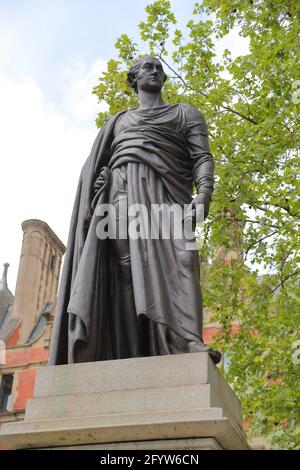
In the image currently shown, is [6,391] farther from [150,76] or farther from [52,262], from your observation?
[150,76]

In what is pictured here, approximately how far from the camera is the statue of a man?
475 centimetres

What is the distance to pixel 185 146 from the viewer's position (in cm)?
562

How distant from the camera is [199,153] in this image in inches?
218

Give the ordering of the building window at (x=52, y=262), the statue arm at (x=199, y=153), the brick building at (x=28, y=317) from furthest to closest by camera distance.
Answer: the building window at (x=52, y=262) < the brick building at (x=28, y=317) < the statue arm at (x=199, y=153)

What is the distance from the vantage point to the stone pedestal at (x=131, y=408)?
12.8 ft

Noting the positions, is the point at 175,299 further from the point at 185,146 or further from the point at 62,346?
the point at 185,146

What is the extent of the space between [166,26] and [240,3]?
2.04 meters

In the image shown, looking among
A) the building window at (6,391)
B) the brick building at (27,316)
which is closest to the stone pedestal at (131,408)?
the brick building at (27,316)

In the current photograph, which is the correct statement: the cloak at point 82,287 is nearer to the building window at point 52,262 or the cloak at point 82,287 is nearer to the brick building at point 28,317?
the brick building at point 28,317

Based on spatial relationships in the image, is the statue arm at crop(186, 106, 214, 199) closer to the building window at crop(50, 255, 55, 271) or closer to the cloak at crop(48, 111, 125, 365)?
the cloak at crop(48, 111, 125, 365)

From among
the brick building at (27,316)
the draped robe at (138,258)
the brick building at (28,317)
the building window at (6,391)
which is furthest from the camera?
the brick building at (27,316)

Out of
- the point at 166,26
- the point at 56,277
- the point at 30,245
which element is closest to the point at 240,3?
the point at 166,26

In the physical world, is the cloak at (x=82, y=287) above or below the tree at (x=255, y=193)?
below
